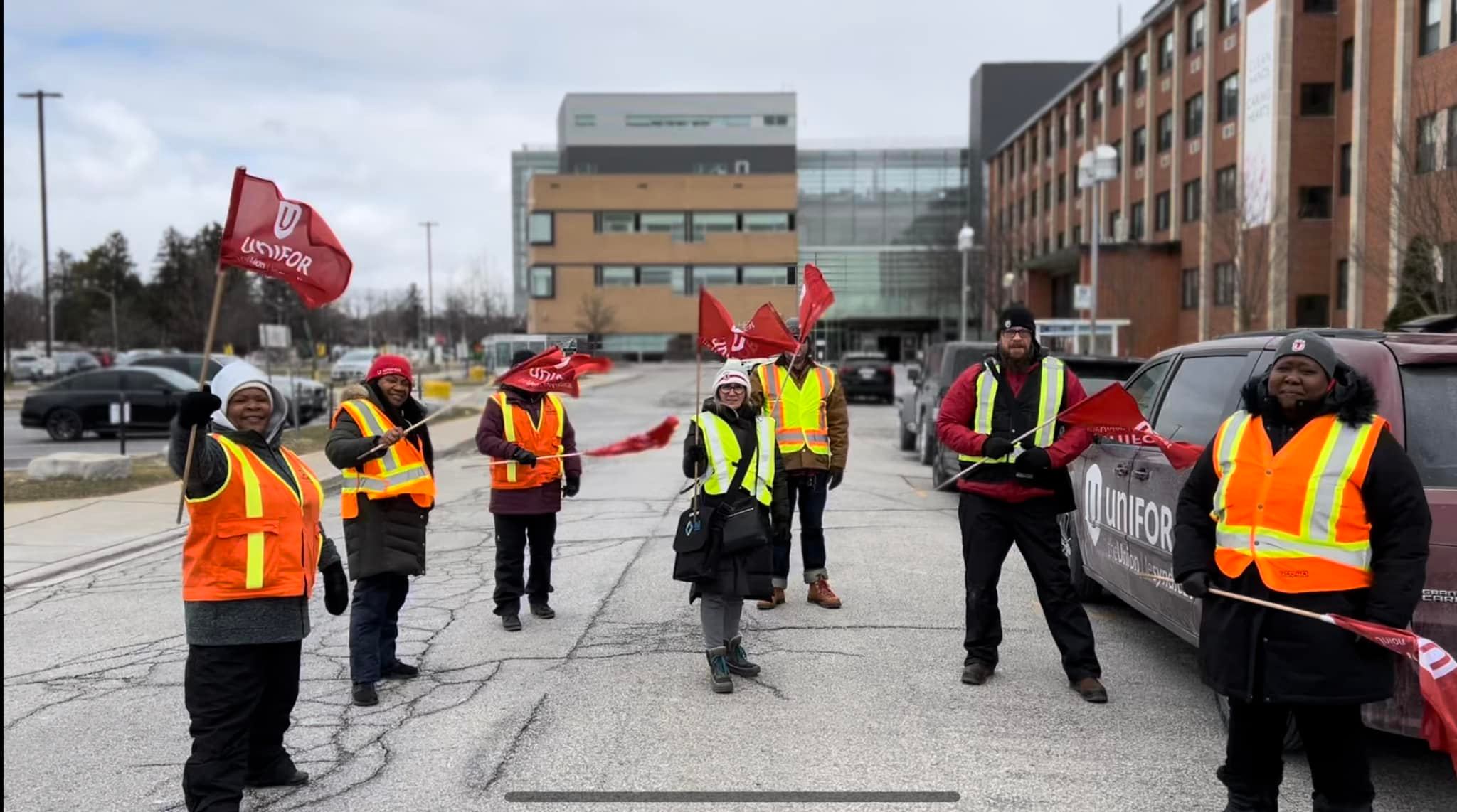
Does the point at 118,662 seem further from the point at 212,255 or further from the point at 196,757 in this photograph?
the point at 212,255

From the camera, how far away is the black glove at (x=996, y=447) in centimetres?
557

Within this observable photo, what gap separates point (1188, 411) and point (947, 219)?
78466mm

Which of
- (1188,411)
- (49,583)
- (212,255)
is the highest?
(212,255)

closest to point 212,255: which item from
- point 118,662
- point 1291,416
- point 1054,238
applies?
point 1054,238

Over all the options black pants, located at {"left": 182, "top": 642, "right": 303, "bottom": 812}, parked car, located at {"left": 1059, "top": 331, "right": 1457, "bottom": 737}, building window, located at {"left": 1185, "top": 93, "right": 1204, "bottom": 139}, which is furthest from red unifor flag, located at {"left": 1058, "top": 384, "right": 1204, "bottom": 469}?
building window, located at {"left": 1185, "top": 93, "right": 1204, "bottom": 139}

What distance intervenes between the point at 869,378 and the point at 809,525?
26.8 m

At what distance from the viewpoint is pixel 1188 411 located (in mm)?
5848

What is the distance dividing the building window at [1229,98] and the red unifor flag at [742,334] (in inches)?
1502

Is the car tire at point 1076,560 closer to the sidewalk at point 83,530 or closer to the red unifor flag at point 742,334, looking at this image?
the red unifor flag at point 742,334

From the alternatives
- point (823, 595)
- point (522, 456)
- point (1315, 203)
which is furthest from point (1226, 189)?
point (522, 456)

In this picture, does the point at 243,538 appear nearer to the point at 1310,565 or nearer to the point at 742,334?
the point at 742,334

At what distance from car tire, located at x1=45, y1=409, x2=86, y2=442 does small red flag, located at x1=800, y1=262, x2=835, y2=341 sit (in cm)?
2109

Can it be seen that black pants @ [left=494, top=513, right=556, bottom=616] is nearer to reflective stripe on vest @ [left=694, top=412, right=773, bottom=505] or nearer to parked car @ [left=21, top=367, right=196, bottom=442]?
reflective stripe on vest @ [left=694, top=412, right=773, bottom=505]

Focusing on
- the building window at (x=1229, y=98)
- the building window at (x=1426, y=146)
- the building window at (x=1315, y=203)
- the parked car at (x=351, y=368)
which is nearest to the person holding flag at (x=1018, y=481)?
the building window at (x=1426, y=146)
